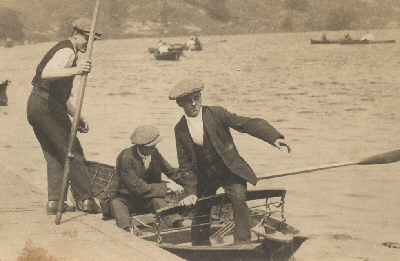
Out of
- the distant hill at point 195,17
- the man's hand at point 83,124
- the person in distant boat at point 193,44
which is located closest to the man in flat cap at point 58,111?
the man's hand at point 83,124

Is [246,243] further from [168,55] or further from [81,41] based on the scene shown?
[168,55]

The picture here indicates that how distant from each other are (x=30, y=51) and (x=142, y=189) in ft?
125

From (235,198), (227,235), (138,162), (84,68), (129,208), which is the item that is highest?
(84,68)

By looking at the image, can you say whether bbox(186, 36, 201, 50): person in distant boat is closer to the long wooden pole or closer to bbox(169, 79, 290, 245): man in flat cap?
the long wooden pole

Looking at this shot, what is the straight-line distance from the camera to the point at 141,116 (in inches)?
609

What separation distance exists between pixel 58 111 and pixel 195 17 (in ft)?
190

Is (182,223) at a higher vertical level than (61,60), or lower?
lower

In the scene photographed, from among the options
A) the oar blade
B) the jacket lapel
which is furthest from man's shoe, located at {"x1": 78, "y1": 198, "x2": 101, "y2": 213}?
the oar blade

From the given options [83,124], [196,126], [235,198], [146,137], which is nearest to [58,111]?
[83,124]

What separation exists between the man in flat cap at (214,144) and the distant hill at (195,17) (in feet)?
125

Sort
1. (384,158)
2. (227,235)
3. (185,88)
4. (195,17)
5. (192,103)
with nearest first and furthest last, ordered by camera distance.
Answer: (185,88) → (192,103) → (384,158) → (227,235) → (195,17)

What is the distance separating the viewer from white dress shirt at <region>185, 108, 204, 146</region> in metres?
4.66

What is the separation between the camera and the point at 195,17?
61.9 metres

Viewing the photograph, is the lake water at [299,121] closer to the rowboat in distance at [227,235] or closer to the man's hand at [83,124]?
the rowboat in distance at [227,235]
